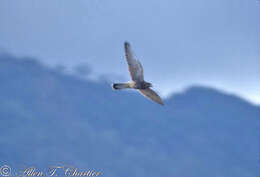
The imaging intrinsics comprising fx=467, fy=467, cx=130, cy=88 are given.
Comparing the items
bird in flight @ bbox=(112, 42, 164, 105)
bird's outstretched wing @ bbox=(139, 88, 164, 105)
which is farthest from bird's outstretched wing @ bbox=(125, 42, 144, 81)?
bird's outstretched wing @ bbox=(139, 88, 164, 105)

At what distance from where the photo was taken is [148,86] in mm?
12383

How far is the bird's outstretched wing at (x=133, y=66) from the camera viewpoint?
11.7 metres

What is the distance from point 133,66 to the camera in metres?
11.9

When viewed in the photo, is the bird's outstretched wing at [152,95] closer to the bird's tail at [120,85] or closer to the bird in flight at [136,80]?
the bird in flight at [136,80]

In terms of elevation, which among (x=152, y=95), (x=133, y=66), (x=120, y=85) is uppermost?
(x=133, y=66)

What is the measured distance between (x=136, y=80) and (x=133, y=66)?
46cm

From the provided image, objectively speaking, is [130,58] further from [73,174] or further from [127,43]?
[73,174]

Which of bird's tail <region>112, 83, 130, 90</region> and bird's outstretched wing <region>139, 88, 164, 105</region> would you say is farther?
A: bird's outstretched wing <region>139, 88, 164, 105</region>

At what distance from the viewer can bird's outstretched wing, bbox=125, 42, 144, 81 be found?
38.3 feet

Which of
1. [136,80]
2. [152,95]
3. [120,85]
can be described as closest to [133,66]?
[136,80]

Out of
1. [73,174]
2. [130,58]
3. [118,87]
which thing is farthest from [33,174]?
[130,58]

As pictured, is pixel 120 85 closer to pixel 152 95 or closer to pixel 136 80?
pixel 136 80

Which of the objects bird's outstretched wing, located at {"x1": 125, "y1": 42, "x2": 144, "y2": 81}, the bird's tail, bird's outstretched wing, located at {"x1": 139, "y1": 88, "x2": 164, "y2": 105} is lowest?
the bird's tail

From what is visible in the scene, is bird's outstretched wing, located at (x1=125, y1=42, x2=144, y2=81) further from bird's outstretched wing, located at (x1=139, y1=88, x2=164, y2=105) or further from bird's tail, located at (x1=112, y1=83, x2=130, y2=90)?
bird's outstretched wing, located at (x1=139, y1=88, x2=164, y2=105)
